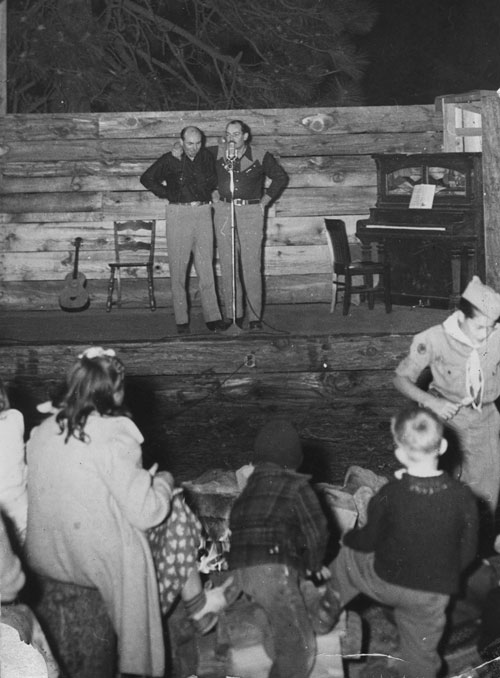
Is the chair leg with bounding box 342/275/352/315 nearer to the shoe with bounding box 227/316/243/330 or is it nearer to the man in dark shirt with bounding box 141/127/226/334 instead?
the shoe with bounding box 227/316/243/330

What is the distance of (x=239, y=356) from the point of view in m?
6.66

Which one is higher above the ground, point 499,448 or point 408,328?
point 408,328

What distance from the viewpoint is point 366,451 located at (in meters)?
7.06

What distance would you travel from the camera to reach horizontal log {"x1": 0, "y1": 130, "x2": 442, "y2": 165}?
31.6 ft

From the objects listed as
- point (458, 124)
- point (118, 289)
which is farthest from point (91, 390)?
point (458, 124)

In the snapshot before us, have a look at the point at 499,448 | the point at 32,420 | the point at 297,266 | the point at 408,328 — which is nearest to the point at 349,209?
the point at 297,266

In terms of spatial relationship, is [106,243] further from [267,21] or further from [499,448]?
[499,448]

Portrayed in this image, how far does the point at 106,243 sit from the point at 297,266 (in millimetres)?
2076

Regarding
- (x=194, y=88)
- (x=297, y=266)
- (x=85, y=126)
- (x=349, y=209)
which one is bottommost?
(x=297, y=266)

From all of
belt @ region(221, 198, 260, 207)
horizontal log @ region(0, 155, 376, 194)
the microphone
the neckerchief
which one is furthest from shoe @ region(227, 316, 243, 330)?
the neckerchief

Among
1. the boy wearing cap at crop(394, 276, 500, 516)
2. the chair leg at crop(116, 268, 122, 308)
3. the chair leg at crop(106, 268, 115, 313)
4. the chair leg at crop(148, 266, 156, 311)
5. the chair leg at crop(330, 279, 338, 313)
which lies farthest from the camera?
the chair leg at crop(116, 268, 122, 308)

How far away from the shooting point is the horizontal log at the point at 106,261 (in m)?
9.91

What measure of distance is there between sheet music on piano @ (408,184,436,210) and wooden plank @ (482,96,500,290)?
2250 millimetres

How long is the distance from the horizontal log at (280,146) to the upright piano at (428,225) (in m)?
0.38
